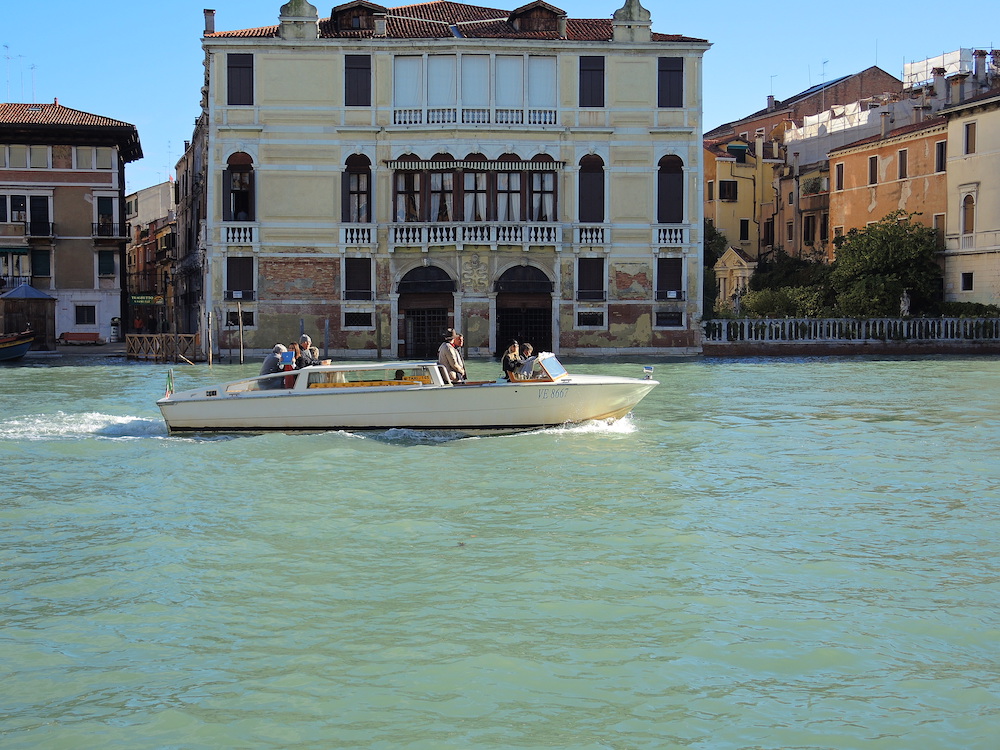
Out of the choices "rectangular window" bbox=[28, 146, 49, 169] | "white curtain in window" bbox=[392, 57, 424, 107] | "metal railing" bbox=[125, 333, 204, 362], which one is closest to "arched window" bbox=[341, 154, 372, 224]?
"white curtain in window" bbox=[392, 57, 424, 107]

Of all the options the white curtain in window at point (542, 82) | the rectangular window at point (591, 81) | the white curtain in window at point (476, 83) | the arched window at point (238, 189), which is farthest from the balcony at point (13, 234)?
the rectangular window at point (591, 81)

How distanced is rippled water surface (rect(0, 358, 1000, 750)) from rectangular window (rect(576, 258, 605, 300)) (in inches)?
795

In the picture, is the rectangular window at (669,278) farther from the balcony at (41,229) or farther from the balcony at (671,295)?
the balcony at (41,229)

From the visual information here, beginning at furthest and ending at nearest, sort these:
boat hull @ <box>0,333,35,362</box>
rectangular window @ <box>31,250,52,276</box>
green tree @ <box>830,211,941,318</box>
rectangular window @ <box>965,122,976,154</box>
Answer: rectangular window @ <box>31,250,52,276</box> → rectangular window @ <box>965,122,976,154</box> → green tree @ <box>830,211,941,318</box> → boat hull @ <box>0,333,35,362</box>

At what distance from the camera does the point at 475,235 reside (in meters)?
33.4

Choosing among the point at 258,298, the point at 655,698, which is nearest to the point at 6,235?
the point at 258,298

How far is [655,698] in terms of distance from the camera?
581 centimetres

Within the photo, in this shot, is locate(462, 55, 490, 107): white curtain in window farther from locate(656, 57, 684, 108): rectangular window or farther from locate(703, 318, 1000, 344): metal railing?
locate(703, 318, 1000, 344): metal railing

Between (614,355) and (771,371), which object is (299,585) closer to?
(771,371)

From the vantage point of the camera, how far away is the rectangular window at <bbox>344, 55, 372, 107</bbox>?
1318 inches

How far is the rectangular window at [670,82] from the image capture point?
111ft

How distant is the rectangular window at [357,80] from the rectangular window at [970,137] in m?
20.2

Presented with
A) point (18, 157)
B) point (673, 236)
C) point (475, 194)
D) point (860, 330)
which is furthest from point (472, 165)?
point (18, 157)

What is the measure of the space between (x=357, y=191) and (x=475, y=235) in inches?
150
